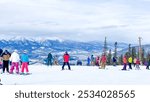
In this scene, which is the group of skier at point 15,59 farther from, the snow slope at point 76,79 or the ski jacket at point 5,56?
the snow slope at point 76,79

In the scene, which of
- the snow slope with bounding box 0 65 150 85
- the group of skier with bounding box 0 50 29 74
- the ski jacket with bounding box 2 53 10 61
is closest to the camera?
the snow slope with bounding box 0 65 150 85

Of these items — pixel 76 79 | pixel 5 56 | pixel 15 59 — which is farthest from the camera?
pixel 5 56

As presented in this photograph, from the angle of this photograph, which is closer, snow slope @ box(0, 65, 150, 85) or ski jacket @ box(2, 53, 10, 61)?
snow slope @ box(0, 65, 150, 85)

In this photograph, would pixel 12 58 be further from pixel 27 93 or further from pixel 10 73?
pixel 27 93

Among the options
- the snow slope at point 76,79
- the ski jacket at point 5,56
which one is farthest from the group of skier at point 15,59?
the snow slope at point 76,79

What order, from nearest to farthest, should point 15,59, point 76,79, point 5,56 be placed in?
point 76,79 → point 15,59 → point 5,56

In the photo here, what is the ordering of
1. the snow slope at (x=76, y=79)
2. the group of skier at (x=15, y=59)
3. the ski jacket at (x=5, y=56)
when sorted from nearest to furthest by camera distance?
the snow slope at (x=76, y=79), the group of skier at (x=15, y=59), the ski jacket at (x=5, y=56)

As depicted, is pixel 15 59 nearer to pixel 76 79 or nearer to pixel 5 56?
pixel 5 56

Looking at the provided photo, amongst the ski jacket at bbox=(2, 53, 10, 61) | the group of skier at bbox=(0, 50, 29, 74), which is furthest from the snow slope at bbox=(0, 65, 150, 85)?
the ski jacket at bbox=(2, 53, 10, 61)

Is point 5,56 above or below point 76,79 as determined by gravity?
above

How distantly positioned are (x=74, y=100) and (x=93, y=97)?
1.80ft

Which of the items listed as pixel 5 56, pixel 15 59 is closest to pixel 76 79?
pixel 15 59

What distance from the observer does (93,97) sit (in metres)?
16.1

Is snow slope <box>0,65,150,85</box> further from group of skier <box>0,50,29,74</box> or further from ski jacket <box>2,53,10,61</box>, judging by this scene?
ski jacket <box>2,53,10,61</box>
